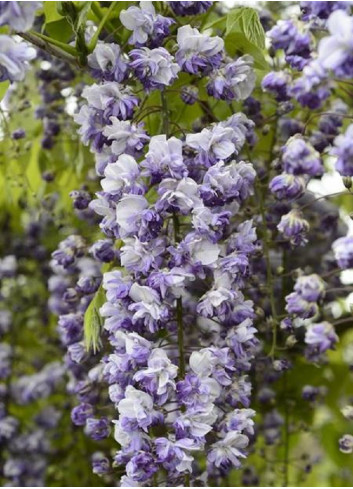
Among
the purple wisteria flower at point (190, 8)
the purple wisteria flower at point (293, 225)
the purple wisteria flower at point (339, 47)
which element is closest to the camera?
the purple wisteria flower at point (339, 47)

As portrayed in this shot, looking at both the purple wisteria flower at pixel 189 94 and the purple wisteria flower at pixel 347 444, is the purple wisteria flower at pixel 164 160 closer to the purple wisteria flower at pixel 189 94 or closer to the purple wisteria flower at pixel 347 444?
the purple wisteria flower at pixel 189 94

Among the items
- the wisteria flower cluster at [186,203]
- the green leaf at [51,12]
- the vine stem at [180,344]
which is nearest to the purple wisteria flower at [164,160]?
the wisteria flower cluster at [186,203]

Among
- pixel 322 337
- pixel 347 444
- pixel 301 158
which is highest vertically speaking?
pixel 301 158

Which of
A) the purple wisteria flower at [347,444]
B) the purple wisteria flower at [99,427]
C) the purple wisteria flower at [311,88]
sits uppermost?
the purple wisteria flower at [311,88]

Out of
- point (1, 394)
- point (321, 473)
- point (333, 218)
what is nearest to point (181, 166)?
point (333, 218)

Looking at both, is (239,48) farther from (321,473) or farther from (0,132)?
(321,473)

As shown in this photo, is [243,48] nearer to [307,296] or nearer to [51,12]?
[51,12]

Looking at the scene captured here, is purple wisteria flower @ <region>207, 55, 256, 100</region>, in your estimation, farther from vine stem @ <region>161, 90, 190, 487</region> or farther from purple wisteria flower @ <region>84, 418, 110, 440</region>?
purple wisteria flower @ <region>84, 418, 110, 440</region>

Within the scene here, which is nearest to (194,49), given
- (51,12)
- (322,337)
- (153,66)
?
(153,66)
